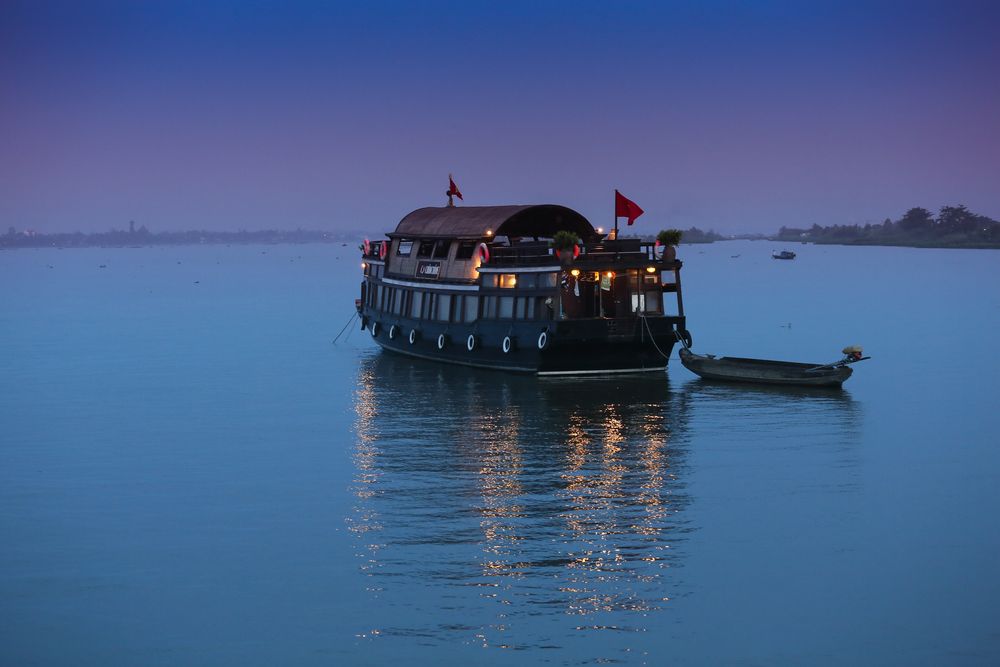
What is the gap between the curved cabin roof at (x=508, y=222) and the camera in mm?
55741

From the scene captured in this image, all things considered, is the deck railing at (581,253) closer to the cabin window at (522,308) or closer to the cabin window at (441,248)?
the cabin window at (522,308)

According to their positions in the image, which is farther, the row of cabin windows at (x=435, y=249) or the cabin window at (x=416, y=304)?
the cabin window at (x=416, y=304)

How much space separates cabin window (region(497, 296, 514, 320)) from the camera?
52.7 m

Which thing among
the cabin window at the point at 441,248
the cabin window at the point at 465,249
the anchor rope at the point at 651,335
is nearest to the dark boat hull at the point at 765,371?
the anchor rope at the point at 651,335

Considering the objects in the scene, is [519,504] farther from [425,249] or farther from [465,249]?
[425,249]

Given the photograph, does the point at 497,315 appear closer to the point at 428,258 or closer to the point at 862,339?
the point at 428,258

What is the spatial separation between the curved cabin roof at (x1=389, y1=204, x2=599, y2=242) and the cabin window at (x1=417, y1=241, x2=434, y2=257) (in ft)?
1.70

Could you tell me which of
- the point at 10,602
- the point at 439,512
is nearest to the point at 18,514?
the point at 10,602

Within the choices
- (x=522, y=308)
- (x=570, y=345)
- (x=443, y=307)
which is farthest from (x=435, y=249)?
(x=570, y=345)

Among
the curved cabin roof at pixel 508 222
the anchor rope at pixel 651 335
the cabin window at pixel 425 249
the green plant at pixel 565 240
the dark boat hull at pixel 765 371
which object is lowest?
the dark boat hull at pixel 765 371

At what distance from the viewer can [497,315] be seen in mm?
53438

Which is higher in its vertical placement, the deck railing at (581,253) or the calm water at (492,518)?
the deck railing at (581,253)

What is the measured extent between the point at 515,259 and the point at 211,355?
22.9m

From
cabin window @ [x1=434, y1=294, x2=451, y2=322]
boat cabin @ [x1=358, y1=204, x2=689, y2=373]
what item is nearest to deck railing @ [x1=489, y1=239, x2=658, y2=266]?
boat cabin @ [x1=358, y1=204, x2=689, y2=373]
